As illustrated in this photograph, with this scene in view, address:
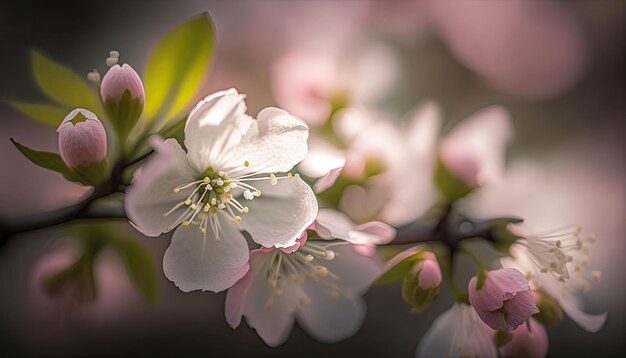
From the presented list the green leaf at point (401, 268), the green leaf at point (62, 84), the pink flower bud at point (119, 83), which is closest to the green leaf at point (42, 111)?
the green leaf at point (62, 84)

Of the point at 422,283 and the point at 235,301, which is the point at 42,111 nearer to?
the point at 235,301

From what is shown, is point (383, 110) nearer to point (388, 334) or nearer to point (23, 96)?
point (388, 334)

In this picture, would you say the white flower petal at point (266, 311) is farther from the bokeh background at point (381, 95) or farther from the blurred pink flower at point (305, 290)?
the bokeh background at point (381, 95)

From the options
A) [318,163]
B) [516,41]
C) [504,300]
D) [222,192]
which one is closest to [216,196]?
[222,192]

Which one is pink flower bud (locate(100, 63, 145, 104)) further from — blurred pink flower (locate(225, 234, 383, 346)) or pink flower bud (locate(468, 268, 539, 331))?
pink flower bud (locate(468, 268, 539, 331))

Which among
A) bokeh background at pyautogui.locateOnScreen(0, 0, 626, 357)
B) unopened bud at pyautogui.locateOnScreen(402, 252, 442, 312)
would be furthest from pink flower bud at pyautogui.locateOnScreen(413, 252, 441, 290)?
bokeh background at pyautogui.locateOnScreen(0, 0, 626, 357)

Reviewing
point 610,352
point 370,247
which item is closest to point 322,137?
point 370,247
